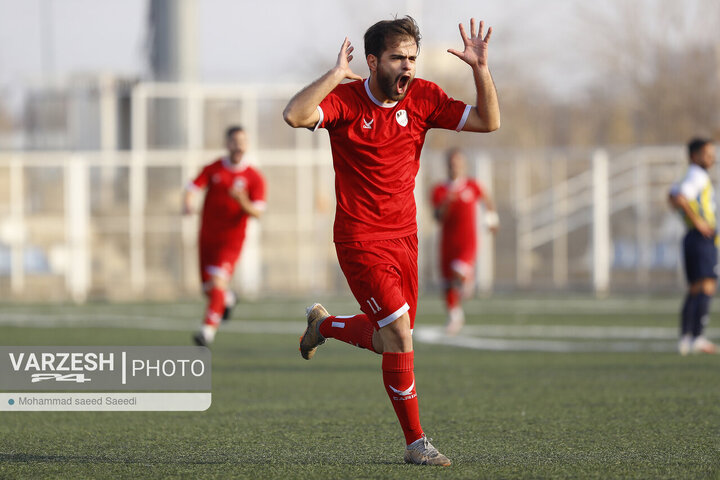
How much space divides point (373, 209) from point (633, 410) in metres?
2.96

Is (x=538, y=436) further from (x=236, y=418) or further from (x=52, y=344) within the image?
(x=52, y=344)

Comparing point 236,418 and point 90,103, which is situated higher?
point 90,103

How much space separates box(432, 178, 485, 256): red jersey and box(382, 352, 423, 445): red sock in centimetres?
1002

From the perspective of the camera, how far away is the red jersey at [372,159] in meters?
6.02

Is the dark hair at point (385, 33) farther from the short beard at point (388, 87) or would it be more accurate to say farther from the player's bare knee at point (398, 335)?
the player's bare knee at point (398, 335)

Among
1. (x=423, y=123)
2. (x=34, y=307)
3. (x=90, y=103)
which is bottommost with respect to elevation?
(x=34, y=307)

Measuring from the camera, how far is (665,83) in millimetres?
37781

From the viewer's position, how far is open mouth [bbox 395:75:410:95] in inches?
232

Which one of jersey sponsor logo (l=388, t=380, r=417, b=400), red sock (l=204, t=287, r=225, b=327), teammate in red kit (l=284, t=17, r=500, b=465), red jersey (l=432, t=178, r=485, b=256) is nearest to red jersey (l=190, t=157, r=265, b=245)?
red sock (l=204, t=287, r=225, b=327)

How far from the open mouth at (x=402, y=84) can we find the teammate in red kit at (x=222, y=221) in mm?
6882

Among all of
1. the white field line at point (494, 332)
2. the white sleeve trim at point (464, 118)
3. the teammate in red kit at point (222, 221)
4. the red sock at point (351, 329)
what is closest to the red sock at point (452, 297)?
the white field line at point (494, 332)

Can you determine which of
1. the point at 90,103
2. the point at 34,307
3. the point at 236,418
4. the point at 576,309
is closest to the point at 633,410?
the point at 236,418

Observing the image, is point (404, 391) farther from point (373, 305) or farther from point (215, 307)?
point (215, 307)

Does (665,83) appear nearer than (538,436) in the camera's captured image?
No
